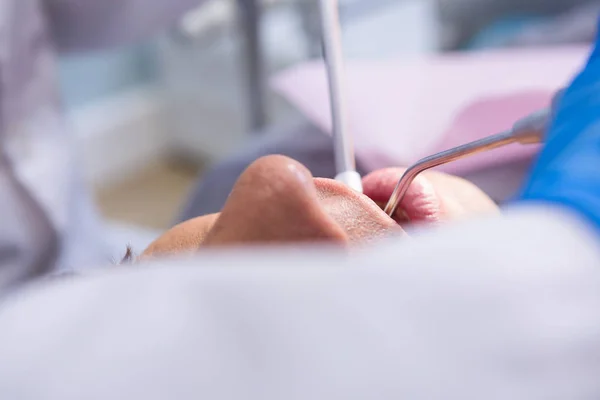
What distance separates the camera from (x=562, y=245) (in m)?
0.15

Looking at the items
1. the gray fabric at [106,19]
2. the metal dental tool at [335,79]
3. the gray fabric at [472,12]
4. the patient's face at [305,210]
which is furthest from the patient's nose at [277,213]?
the gray fabric at [472,12]

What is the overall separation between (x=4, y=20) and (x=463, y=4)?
675mm

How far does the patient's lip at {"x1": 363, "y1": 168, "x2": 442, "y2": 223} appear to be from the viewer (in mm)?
253

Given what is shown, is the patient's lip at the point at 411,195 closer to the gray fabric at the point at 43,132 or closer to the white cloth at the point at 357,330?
the white cloth at the point at 357,330

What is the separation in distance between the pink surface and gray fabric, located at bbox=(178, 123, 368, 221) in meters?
0.01

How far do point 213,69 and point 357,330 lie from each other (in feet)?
3.35

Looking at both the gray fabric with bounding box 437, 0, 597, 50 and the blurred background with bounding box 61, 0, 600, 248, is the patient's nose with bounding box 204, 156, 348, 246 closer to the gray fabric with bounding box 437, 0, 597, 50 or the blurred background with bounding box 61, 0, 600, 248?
the blurred background with bounding box 61, 0, 600, 248

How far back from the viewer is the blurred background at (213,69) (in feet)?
2.52

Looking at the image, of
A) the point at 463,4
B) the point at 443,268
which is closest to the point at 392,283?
the point at 443,268

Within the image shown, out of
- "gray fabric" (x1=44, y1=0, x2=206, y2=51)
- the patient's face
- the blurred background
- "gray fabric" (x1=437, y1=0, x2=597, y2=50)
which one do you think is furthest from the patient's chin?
"gray fabric" (x1=437, y1=0, x2=597, y2=50)

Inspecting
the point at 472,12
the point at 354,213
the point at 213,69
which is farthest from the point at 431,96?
the point at 213,69

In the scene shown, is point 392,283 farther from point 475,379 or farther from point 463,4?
point 463,4

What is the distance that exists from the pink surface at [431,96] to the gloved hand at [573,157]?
9 cm

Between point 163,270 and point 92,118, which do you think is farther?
point 92,118
